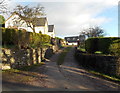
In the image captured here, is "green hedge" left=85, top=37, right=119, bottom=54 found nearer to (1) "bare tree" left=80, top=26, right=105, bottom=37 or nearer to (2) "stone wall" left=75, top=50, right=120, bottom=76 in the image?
(2) "stone wall" left=75, top=50, right=120, bottom=76

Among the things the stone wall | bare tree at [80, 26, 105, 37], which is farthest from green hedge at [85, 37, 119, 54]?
bare tree at [80, 26, 105, 37]

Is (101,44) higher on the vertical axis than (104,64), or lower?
higher

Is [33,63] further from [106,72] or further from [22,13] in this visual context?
[22,13]

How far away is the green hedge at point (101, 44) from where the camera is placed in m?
11.6

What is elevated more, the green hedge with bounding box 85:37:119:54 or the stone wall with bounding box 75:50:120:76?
the green hedge with bounding box 85:37:119:54

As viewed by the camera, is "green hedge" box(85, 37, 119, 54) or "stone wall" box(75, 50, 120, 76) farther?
"green hedge" box(85, 37, 119, 54)

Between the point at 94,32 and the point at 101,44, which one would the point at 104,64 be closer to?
the point at 101,44

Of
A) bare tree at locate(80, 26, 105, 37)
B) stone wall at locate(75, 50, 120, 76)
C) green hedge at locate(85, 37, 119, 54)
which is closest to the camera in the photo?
stone wall at locate(75, 50, 120, 76)

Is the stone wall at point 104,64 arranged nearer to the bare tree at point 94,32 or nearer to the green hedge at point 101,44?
the green hedge at point 101,44

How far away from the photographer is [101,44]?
12320 mm

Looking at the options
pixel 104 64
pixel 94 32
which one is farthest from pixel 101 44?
pixel 94 32

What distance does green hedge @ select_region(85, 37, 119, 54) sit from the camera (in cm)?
1160

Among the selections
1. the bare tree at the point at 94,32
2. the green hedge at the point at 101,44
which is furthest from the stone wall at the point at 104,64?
the bare tree at the point at 94,32

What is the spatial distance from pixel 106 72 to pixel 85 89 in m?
4.48
